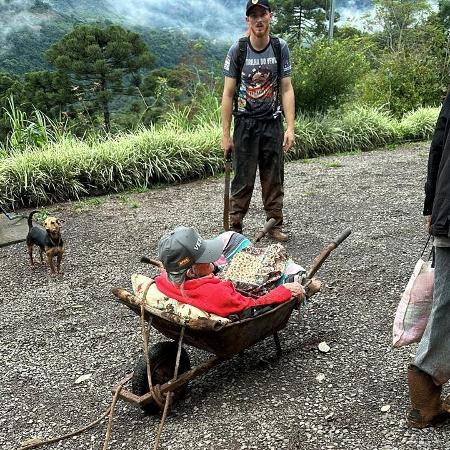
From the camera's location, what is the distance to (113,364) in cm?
390

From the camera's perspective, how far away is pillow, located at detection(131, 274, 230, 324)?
302 centimetres

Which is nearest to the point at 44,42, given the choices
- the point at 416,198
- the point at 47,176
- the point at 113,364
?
the point at 47,176

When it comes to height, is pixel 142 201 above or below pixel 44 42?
below

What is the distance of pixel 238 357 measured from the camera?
152 inches

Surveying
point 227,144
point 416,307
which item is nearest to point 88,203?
point 227,144

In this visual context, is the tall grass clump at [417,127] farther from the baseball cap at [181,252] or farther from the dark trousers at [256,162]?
the baseball cap at [181,252]

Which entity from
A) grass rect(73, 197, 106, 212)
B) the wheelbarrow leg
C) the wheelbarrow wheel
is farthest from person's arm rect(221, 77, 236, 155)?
grass rect(73, 197, 106, 212)

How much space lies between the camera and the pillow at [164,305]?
302 centimetres

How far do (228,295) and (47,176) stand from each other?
5.81m

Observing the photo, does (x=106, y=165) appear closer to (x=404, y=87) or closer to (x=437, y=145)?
(x=437, y=145)

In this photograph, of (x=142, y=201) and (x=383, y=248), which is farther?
(x=142, y=201)

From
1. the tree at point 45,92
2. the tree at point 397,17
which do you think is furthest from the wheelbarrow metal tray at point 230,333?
the tree at point 397,17

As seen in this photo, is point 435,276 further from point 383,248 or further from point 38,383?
point 383,248

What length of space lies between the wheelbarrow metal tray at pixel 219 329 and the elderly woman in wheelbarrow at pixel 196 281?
0.25ft
